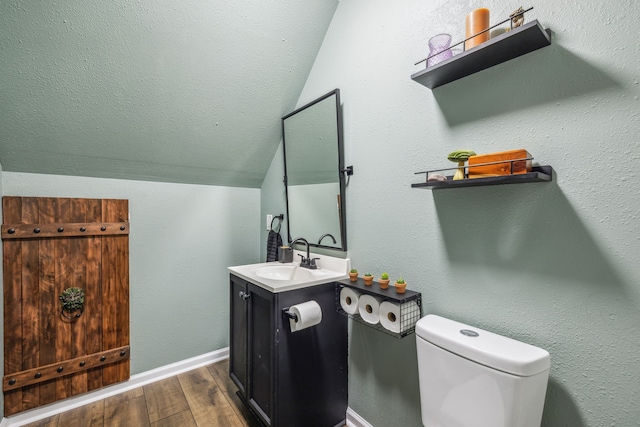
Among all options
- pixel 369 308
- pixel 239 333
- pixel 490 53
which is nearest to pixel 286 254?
pixel 239 333

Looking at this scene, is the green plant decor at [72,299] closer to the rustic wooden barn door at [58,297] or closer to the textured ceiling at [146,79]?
the rustic wooden barn door at [58,297]

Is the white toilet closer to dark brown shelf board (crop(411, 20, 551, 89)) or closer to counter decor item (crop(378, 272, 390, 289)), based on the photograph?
counter decor item (crop(378, 272, 390, 289))

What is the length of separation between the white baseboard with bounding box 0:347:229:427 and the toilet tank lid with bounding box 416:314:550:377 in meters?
1.93

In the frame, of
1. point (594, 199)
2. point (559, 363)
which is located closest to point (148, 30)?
point (594, 199)

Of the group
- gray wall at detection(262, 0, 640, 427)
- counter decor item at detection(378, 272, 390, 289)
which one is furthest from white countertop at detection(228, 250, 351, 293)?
counter decor item at detection(378, 272, 390, 289)

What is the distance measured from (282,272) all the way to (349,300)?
0.62m

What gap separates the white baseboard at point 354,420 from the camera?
1.54 m

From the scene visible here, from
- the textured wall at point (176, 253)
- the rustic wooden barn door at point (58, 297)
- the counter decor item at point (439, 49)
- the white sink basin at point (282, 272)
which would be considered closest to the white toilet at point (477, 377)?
the white sink basin at point (282, 272)

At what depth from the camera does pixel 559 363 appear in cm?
91

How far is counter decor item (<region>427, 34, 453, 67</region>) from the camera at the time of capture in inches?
43.3

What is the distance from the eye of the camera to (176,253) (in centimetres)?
218

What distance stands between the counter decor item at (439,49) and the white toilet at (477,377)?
3.35 ft

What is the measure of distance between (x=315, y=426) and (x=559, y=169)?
1615 millimetres

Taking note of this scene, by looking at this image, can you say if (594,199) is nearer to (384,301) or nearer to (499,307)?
(499,307)
